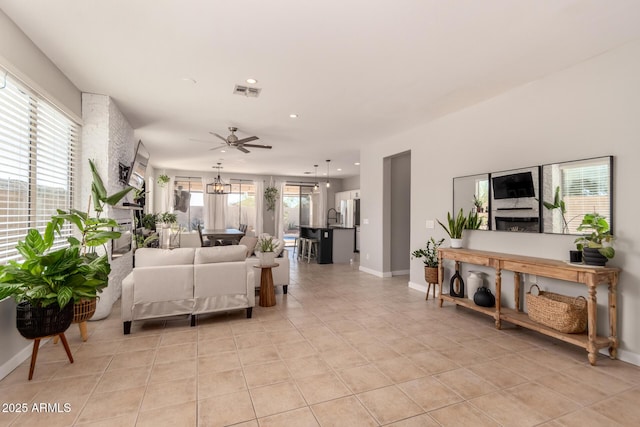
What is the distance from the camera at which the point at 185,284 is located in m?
3.58

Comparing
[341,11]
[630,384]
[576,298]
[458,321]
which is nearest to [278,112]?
[341,11]

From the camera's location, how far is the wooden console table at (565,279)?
2717 mm

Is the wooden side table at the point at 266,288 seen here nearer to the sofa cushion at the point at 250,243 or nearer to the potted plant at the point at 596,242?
the sofa cushion at the point at 250,243

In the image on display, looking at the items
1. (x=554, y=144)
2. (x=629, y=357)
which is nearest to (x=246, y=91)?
(x=554, y=144)

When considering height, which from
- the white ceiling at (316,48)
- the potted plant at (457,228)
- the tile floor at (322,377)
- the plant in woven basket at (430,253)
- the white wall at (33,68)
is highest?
the white ceiling at (316,48)

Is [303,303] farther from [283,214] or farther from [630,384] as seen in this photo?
[283,214]

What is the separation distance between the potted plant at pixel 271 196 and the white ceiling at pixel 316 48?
6.44 m

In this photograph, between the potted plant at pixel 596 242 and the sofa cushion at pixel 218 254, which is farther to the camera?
the sofa cushion at pixel 218 254

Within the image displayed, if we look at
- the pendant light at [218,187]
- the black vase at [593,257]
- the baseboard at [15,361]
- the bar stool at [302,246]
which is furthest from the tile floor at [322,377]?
the pendant light at [218,187]

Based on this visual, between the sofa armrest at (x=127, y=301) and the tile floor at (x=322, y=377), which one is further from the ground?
the sofa armrest at (x=127, y=301)

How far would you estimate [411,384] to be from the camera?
7.92 ft

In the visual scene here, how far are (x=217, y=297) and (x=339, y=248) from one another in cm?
503

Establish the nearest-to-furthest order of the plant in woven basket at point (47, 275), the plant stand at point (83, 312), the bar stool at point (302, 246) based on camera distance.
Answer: the plant in woven basket at point (47, 275), the plant stand at point (83, 312), the bar stool at point (302, 246)

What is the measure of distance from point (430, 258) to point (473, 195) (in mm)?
1203
